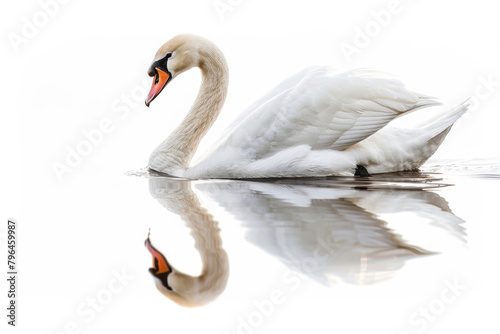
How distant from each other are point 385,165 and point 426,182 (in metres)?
0.56

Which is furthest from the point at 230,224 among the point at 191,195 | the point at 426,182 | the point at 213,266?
the point at 426,182

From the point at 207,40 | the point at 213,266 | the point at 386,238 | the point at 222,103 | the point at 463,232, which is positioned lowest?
the point at 463,232

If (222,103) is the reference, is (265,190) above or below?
below

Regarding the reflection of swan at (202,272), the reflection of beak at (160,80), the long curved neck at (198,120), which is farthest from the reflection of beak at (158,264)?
the reflection of beak at (160,80)

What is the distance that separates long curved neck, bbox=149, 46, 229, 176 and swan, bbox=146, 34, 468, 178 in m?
0.17

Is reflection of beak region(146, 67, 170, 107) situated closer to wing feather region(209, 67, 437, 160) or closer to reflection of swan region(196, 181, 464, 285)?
wing feather region(209, 67, 437, 160)

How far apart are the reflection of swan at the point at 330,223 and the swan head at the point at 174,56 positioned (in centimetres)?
152

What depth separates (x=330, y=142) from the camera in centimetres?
782

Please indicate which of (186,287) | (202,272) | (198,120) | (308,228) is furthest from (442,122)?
(186,287)

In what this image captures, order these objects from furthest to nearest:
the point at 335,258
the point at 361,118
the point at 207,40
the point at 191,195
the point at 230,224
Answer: the point at 207,40
the point at 361,118
the point at 191,195
the point at 230,224
the point at 335,258

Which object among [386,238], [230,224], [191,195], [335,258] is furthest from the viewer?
[191,195]

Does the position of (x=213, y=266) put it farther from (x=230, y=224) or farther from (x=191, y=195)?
(x=191, y=195)

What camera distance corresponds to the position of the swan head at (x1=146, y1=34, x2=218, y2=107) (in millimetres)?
8581

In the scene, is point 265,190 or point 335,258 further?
point 265,190
